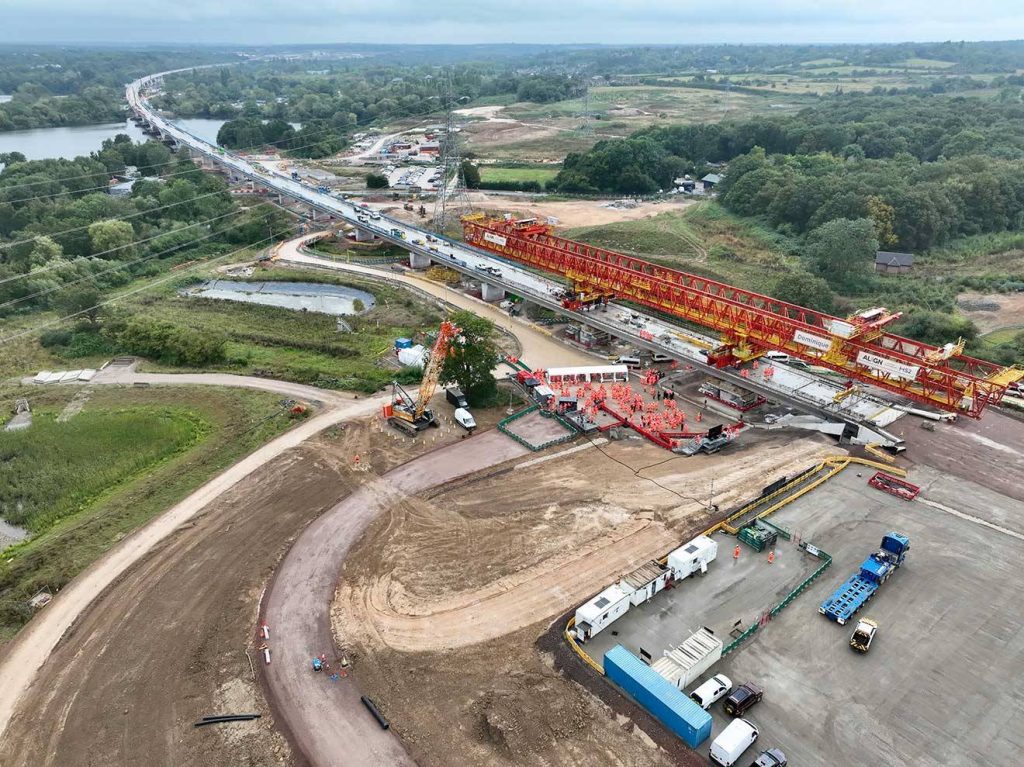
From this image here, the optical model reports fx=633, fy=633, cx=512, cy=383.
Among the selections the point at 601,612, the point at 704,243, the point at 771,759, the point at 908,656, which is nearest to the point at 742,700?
the point at 771,759

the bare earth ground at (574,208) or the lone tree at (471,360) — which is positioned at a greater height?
the lone tree at (471,360)

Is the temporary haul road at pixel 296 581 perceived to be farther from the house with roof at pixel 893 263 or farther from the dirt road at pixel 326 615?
the house with roof at pixel 893 263

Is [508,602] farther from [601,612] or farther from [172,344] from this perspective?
[172,344]

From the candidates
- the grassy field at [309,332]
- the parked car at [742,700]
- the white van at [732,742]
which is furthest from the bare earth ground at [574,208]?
the white van at [732,742]

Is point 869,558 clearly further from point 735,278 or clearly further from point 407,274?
point 407,274

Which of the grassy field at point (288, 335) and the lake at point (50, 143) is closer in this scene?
the grassy field at point (288, 335)

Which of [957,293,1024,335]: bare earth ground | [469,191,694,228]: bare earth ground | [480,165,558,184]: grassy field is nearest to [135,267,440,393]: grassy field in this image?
[469,191,694,228]: bare earth ground
